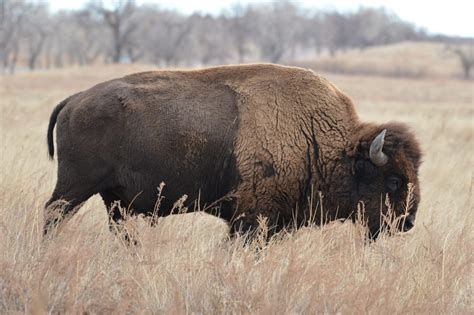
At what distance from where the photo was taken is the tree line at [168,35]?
263 ft

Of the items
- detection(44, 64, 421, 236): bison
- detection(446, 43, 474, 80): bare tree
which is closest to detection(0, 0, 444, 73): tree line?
detection(446, 43, 474, 80): bare tree

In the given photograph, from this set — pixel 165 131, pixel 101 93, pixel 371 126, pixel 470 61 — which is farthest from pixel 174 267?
pixel 470 61

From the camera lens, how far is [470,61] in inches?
2879

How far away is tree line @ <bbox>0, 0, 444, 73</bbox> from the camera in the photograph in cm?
8012

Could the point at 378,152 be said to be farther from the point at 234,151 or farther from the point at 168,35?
the point at 168,35

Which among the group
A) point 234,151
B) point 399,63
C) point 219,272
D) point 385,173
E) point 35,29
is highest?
point 234,151

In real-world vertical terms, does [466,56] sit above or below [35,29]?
above

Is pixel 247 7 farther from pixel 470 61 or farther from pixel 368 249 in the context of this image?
pixel 368 249

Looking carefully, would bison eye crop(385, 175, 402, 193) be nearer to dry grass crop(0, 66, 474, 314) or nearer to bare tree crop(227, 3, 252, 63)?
dry grass crop(0, 66, 474, 314)

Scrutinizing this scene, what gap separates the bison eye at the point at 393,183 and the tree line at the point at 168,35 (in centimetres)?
7177

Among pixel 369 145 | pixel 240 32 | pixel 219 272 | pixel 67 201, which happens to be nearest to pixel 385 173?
pixel 369 145

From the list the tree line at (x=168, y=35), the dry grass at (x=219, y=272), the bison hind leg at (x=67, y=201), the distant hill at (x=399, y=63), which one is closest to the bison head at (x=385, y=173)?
A: the dry grass at (x=219, y=272)

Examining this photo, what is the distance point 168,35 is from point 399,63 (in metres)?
29.7

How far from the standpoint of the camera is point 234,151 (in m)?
5.81
